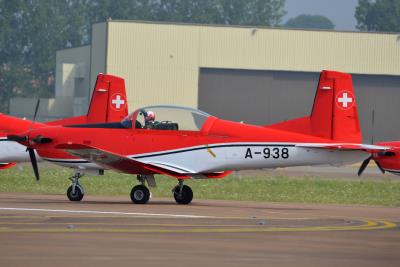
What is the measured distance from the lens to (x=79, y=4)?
478 feet

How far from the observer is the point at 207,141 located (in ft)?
70.8

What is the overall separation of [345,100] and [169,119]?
348cm

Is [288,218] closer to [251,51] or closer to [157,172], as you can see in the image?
[157,172]

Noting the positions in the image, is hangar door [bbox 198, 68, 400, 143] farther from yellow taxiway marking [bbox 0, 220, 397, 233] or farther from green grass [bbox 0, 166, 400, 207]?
yellow taxiway marking [bbox 0, 220, 397, 233]

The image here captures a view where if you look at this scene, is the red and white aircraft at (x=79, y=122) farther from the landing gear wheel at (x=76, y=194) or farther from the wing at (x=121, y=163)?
the wing at (x=121, y=163)

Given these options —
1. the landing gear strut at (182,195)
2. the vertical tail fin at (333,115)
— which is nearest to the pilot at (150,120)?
the landing gear strut at (182,195)

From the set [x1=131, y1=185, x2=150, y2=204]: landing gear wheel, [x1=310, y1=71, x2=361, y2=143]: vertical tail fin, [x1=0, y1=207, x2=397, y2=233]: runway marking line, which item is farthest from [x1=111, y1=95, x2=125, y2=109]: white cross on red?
[x1=0, y1=207, x2=397, y2=233]: runway marking line

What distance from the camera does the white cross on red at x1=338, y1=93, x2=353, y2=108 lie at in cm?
2155

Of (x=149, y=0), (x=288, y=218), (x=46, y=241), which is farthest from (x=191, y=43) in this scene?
(x=149, y=0)

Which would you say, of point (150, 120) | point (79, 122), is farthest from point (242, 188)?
point (150, 120)

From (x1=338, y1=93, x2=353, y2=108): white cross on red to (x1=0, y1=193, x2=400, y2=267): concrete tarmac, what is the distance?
2092 millimetres

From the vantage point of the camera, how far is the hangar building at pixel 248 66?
60.5 m

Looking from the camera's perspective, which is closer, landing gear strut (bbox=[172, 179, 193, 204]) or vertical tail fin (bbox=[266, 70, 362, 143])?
vertical tail fin (bbox=[266, 70, 362, 143])

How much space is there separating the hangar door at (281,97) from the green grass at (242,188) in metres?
27.2
